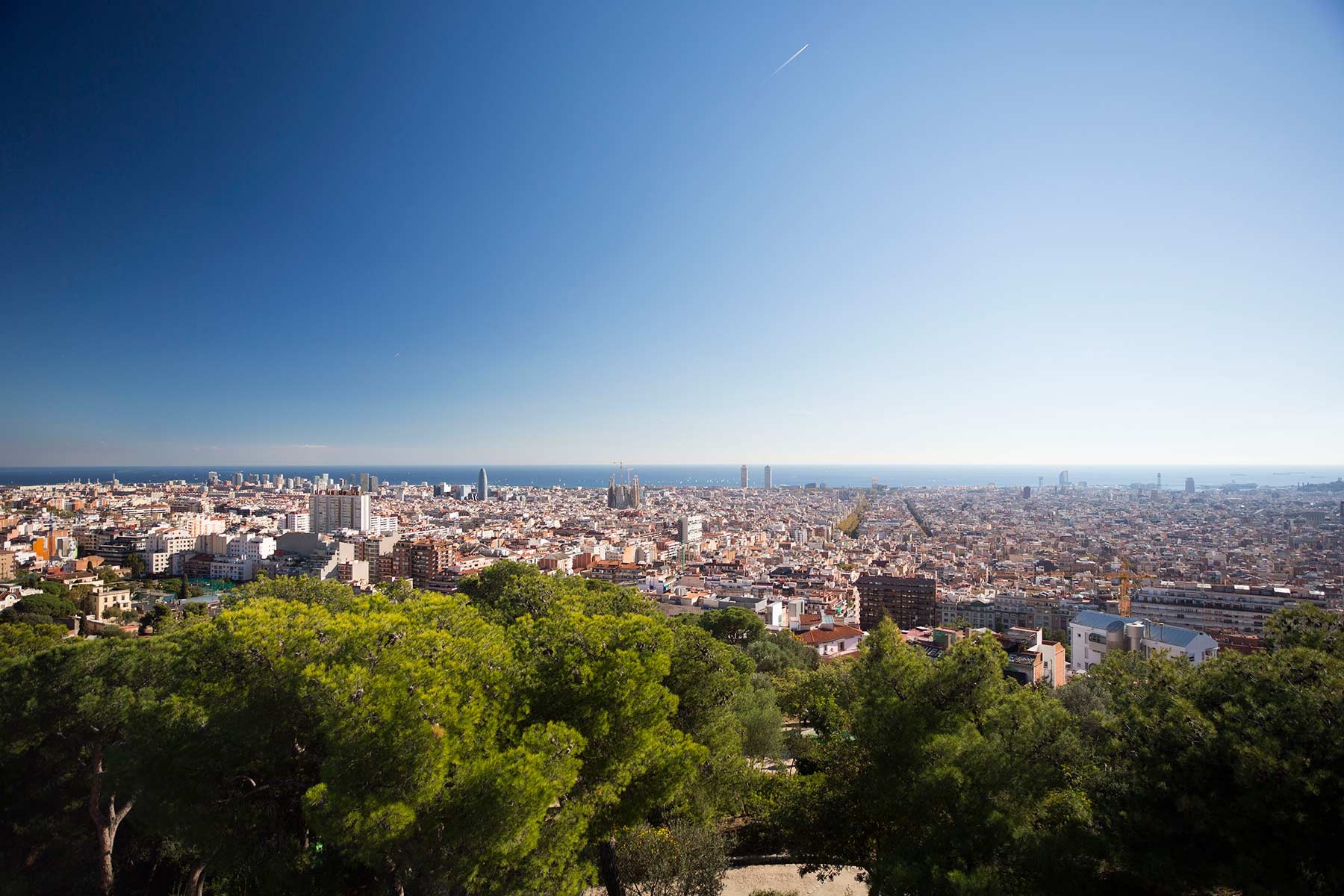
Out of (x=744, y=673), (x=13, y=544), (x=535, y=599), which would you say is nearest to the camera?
(x=535, y=599)

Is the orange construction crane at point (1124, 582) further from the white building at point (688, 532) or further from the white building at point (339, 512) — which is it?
the white building at point (339, 512)

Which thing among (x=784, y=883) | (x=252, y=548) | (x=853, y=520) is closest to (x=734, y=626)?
(x=784, y=883)

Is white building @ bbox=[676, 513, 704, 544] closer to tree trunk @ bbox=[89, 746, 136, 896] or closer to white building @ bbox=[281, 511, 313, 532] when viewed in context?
white building @ bbox=[281, 511, 313, 532]

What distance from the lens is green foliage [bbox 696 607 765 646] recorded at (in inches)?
631

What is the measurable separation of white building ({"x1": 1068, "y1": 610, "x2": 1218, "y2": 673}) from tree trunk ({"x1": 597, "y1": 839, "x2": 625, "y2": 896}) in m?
18.1

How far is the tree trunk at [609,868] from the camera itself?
5578mm

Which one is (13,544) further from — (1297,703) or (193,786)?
(1297,703)

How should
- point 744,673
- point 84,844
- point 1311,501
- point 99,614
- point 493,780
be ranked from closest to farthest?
point 493,780, point 84,844, point 744,673, point 99,614, point 1311,501

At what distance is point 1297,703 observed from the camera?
3.57 m

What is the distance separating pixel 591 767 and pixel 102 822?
5.99 meters

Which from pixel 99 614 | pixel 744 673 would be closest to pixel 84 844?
pixel 744 673

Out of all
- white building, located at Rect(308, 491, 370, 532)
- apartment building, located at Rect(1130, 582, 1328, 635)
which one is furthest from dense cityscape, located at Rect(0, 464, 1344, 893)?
white building, located at Rect(308, 491, 370, 532)

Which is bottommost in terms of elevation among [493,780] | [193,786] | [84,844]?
[84,844]

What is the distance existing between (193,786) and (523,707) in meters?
2.60
